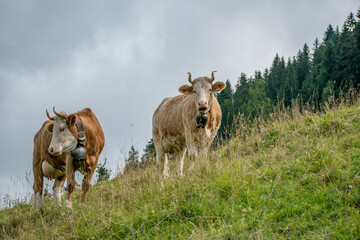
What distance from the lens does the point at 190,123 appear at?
693cm

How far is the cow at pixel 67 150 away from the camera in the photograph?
7195 mm

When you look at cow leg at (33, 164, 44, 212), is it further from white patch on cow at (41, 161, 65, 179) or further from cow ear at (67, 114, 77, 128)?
cow ear at (67, 114, 77, 128)

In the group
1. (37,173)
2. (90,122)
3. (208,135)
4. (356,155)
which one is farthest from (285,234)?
(37,173)

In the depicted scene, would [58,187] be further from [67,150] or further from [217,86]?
[217,86]

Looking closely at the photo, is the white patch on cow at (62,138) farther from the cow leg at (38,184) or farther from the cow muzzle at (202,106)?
the cow muzzle at (202,106)

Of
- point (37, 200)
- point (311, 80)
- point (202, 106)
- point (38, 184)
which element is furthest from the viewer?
point (311, 80)

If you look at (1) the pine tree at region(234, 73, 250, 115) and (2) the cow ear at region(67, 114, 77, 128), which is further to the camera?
(1) the pine tree at region(234, 73, 250, 115)

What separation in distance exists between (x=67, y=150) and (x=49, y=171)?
111 centimetres

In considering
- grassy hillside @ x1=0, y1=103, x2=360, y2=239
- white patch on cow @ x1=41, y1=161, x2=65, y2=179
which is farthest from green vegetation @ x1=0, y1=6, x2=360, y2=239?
white patch on cow @ x1=41, y1=161, x2=65, y2=179

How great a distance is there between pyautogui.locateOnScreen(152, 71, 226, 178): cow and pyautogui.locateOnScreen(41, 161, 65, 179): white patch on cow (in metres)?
2.46

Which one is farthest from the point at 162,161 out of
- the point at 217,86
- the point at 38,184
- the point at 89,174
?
the point at 38,184

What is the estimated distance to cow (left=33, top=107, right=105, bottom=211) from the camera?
7.20 m

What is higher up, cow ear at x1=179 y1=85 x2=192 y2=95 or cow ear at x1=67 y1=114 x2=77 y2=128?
cow ear at x1=179 y1=85 x2=192 y2=95

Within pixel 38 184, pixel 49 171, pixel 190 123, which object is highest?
pixel 190 123
